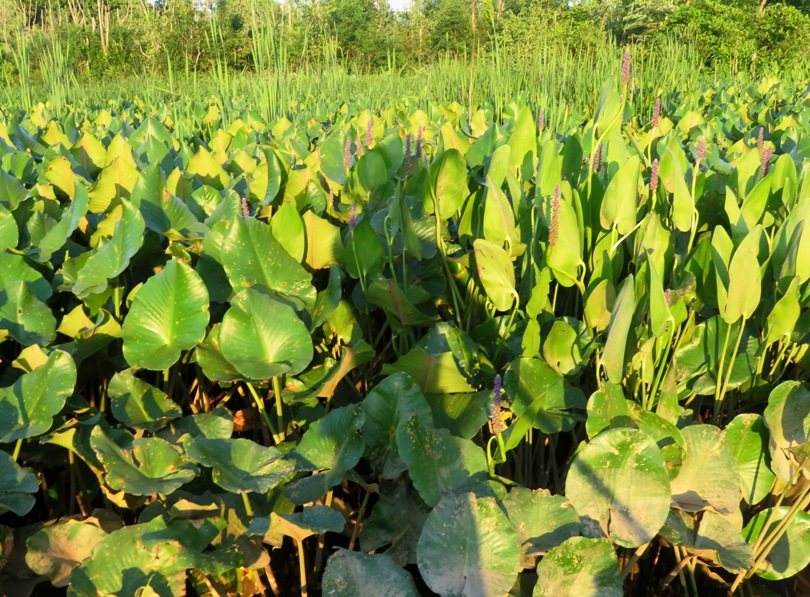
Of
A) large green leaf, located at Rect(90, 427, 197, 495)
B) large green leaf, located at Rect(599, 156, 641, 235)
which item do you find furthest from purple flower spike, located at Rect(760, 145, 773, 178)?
large green leaf, located at Rect(90, 427, 197, 495)

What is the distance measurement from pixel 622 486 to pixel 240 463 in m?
0.51

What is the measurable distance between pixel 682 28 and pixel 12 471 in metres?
10.8

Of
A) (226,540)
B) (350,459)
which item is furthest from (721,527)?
(226,540)

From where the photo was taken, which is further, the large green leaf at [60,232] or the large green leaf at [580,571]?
the large green leaf at [60,232]

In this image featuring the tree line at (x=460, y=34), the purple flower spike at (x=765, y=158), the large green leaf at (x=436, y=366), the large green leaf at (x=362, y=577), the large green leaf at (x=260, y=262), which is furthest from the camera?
the tree line at (x=460, y=34)

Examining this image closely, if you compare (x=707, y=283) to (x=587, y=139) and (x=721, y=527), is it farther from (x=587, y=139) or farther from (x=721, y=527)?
(x=587, y=139)

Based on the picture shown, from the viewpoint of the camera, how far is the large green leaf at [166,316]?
1.09 metres

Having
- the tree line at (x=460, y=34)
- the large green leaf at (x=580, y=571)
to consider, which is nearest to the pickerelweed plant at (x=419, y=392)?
the large green leaf at (x=580, y=571)

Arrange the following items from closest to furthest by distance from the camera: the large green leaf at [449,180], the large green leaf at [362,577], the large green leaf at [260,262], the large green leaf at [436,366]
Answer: the large green leaf at [362,577]
the large green leaf at [436,366]
the large green leaf at [260,262]
the large green leaf at [449,180]

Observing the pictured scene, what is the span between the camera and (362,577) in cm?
82

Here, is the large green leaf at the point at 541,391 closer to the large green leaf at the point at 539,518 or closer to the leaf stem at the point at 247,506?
the large green leaf at the point at 539,518

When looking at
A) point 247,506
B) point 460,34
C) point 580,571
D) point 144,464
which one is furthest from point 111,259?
point 460,34

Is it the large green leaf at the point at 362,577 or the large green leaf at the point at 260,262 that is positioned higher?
the large green leaf at the point at 260,262

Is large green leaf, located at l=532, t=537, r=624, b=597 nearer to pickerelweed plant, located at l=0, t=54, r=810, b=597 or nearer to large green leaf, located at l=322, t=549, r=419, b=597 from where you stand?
pickerelweed plant, located at l=0, t=54, r=810, b=597
